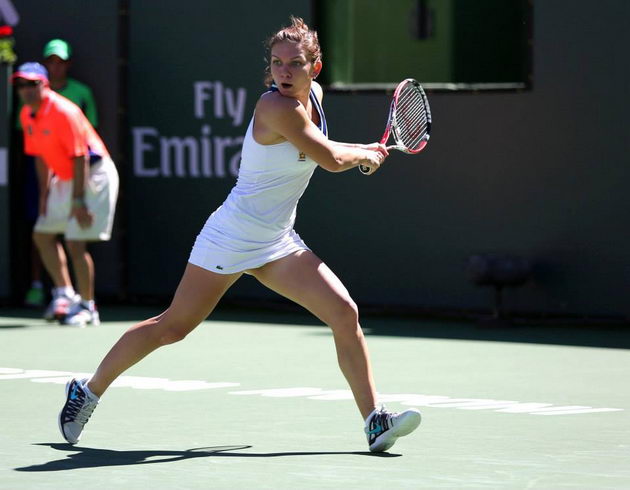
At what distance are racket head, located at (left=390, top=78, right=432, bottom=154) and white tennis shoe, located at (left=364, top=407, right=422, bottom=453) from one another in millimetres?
1433

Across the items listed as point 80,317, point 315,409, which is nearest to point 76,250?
point 80,317

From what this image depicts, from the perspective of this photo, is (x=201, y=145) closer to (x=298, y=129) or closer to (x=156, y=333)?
(x=156, y=333)

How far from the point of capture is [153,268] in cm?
1306

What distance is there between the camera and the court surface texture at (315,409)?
5688 millimetres

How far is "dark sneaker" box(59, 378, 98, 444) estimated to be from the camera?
6387mm

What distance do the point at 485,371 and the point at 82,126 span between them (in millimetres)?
3903

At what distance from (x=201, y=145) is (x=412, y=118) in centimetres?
567

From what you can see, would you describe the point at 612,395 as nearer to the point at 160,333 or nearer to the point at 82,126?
the point at 160,333

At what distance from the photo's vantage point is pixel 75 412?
6.43m

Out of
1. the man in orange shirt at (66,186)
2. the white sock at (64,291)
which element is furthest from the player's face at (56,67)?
the white sock at (64,291)

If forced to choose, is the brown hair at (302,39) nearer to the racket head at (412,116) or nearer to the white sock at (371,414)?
the racket head at (412,116)

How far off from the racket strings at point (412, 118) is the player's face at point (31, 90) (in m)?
4.64

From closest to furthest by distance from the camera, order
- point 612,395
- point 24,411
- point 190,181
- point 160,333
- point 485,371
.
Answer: point 160,333 → point 24,411 → point 612,395 → point 485,371 → point 190,181

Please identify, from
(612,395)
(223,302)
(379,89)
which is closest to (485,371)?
(612,395)
